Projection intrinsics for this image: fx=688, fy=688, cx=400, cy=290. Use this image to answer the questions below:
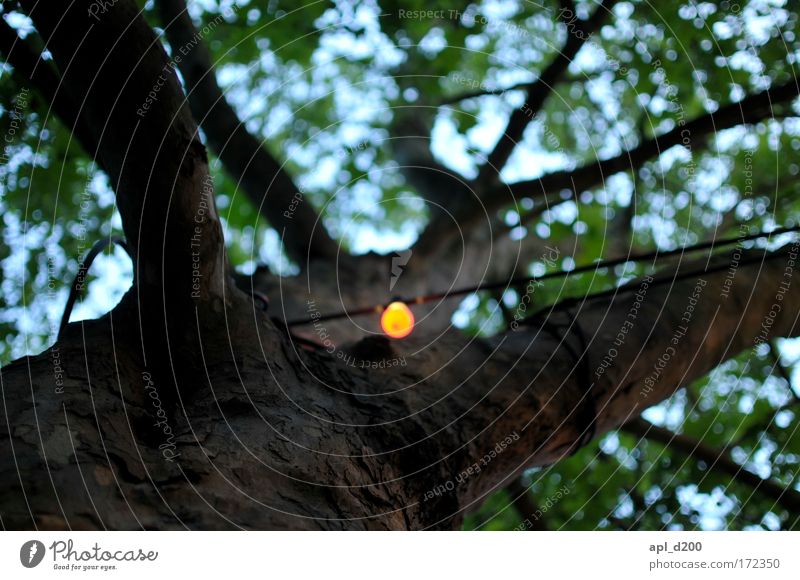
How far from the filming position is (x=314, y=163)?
6.26m

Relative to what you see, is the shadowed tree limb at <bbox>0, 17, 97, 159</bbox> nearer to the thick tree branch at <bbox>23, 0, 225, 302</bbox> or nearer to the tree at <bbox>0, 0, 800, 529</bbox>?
the tree at <bbox>0, 0, 800, 529</bbox>

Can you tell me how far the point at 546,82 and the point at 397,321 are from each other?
1564mm

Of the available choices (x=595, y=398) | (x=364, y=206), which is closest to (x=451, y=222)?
(x=595, y=398)

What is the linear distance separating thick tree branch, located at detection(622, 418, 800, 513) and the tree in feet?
0.06

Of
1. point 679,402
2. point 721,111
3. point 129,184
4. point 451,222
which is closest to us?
point 129,184

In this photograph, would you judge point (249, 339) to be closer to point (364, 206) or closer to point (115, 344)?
point (115, 344)

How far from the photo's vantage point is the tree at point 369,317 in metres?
1.75

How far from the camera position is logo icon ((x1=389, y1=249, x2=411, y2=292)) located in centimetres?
379

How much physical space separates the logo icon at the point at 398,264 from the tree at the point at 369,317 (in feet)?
0.08

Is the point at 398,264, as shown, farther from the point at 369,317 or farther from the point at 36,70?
the point at 36,70

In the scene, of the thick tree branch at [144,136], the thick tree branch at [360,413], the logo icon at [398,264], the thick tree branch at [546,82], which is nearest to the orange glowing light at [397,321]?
the thick tree branch at [360,413]

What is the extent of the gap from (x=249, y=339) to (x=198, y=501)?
612 millimetres
